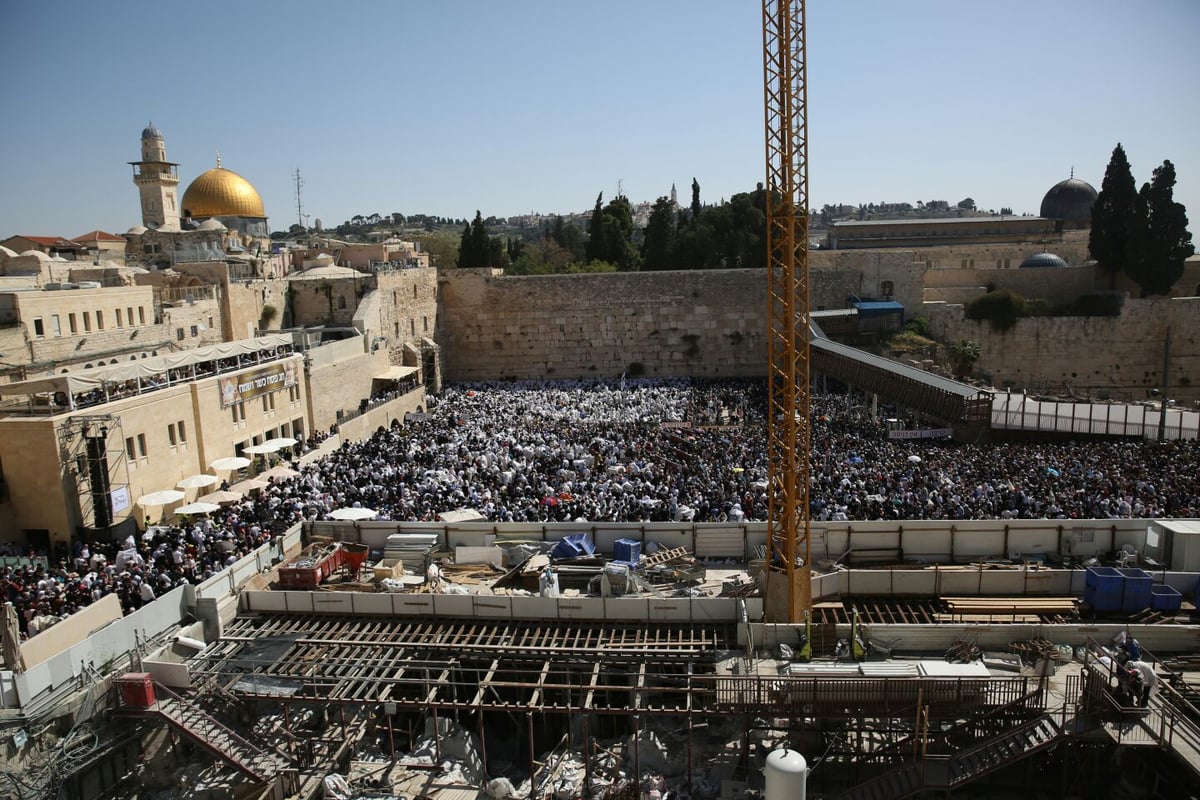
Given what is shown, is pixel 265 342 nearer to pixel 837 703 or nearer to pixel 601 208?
pixel 837 703

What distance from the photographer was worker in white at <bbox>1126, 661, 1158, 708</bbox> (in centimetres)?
788

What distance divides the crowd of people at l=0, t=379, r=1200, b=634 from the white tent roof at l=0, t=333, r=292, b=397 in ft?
9.07

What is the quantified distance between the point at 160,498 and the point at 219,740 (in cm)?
656

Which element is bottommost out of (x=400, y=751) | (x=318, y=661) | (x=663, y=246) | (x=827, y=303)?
(x=400, y=751)

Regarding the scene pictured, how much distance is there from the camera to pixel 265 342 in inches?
772

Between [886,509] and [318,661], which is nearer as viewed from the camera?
[318,661]

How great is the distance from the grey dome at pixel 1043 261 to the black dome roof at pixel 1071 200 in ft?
40.3

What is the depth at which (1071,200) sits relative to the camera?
43.2 metres

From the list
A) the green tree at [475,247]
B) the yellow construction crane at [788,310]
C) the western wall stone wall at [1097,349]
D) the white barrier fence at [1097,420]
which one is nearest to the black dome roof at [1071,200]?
the western wall stone wall at [1097,349]

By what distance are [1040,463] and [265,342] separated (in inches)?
660

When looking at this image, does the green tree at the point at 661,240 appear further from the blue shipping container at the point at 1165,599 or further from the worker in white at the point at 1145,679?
the worker in white at the point at 1145,679

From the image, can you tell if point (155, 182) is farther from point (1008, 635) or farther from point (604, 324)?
point (1008, 635)

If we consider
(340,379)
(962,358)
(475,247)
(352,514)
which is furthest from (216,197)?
(962,358)

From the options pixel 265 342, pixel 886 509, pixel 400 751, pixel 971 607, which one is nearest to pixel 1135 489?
pixel 886 509
